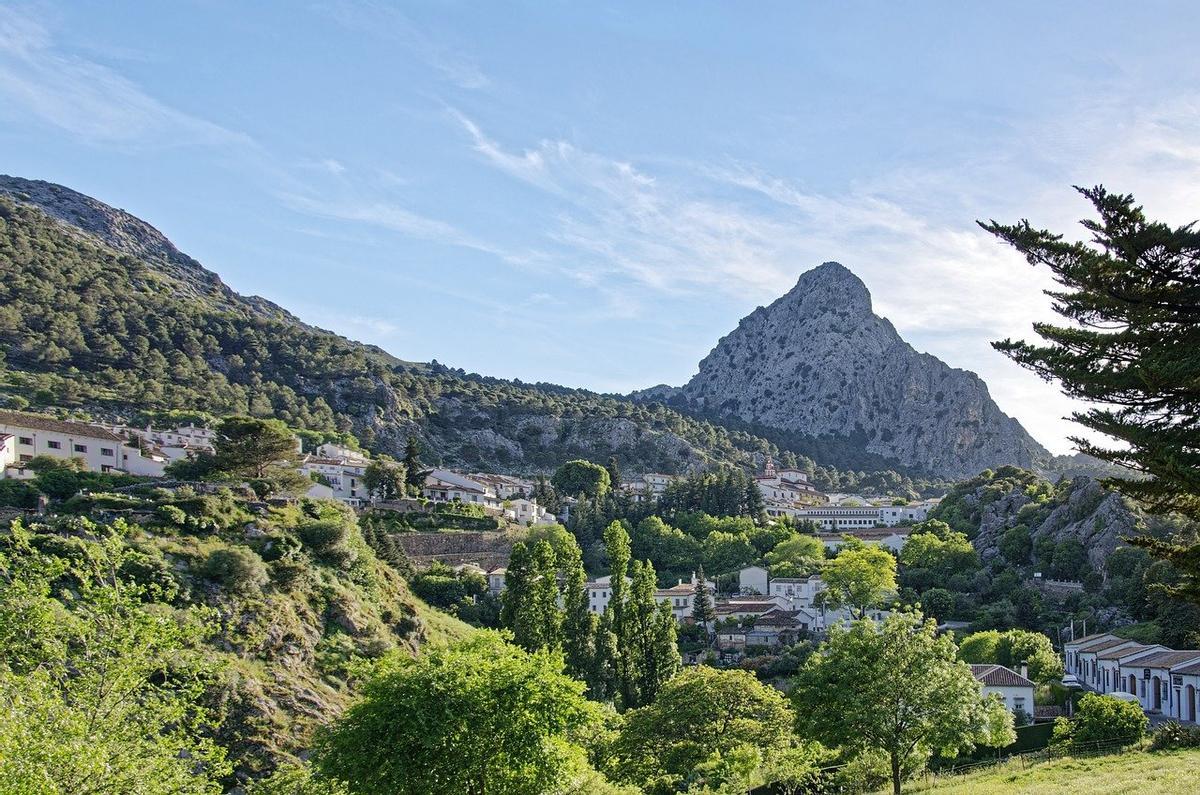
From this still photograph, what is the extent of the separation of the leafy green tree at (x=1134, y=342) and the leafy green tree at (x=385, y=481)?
66335 mm

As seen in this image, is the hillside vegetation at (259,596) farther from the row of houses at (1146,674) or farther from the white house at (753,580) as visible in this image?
the row of houses at (1146,674)

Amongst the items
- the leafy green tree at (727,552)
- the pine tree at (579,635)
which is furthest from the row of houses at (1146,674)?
the leafy green tree at (727,552)

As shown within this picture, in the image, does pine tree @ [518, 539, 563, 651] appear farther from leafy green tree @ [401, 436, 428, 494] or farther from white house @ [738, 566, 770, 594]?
white house @ [738, 566, 770, 594]

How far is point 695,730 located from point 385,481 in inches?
1872

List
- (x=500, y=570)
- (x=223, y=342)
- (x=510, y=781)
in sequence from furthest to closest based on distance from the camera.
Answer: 1. (x=223, y=342)
2. (x=500, y=570)
3. (x=510, y=781)

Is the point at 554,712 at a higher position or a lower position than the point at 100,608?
lower

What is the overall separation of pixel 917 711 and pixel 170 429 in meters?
78.7

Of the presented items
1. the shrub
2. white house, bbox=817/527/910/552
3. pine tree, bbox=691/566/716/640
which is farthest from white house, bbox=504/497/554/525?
the shrub

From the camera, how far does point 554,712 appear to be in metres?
21.1

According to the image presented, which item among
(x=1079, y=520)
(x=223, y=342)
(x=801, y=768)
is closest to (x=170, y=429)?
(x=223, y=342)

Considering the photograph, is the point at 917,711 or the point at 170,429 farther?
the point at 170,429

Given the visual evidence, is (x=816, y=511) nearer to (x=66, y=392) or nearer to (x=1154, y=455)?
(x=66, y=392)

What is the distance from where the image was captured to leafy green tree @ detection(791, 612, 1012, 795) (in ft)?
77.9

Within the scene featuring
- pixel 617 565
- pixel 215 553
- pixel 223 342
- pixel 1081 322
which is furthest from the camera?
pixel 223 342
